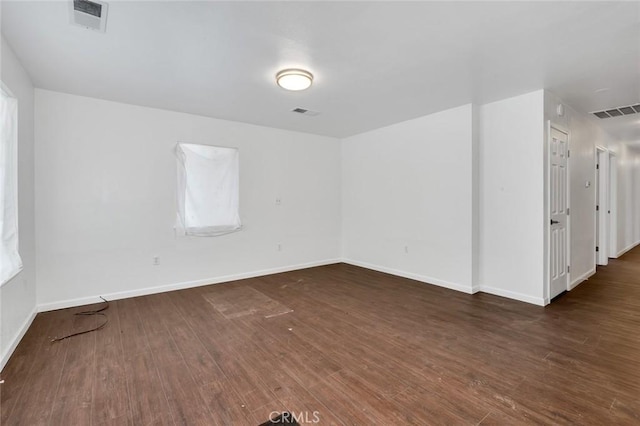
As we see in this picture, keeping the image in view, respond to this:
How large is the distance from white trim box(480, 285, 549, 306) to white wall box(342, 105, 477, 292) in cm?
24

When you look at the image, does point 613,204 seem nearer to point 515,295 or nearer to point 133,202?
point 515,295

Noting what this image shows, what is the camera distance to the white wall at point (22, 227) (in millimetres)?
2387

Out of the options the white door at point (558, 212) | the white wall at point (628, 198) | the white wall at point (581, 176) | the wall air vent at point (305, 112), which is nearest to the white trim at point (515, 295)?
the white door at point (558, 212)

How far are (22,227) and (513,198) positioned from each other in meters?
5.48

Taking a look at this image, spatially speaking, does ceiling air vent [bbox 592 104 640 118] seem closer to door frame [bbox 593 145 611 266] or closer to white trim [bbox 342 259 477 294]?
door frame [bbox 593 145 611 266]

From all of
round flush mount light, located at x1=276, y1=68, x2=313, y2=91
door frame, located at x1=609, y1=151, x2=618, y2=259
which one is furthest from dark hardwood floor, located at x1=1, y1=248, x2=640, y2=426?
door frame, located at x1=609, y1=151, x2=618, y2=259

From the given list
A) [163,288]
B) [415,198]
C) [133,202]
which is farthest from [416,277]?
[133,202]

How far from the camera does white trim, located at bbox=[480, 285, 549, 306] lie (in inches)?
138

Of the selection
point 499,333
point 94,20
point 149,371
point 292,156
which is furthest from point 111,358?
point 292,156

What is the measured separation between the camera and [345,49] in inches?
98.6

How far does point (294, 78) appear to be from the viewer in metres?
2.93

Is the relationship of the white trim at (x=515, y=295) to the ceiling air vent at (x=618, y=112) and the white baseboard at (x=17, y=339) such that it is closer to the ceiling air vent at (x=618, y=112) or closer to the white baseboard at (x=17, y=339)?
the ceiling air vent at (x=618, y=112)

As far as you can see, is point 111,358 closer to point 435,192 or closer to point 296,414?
point 296,414

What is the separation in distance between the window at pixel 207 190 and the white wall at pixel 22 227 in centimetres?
154
